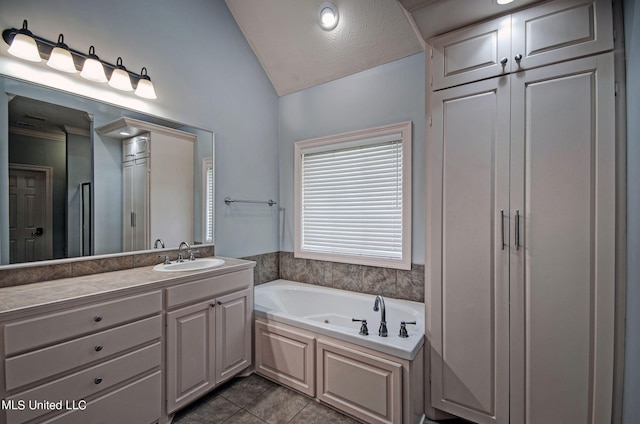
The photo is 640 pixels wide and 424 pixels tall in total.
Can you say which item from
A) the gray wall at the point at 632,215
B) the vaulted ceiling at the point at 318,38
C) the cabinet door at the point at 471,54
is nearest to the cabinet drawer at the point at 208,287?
the cabinet door at the point at 471,54

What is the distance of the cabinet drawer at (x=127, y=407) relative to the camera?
134 cm

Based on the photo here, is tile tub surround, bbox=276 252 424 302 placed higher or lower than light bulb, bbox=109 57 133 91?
lower

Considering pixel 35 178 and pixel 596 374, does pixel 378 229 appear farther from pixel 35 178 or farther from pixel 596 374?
pixel 35 178

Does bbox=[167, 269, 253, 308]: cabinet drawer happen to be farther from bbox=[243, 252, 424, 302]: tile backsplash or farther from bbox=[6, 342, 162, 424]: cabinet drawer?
bbox=[243, 252, 424, 302]: tile backsplash

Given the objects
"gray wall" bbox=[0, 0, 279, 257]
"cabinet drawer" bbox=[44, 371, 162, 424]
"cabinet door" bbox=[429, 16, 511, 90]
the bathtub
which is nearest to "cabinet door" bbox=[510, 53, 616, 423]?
"cabinet door" bbox=[429, 16, 511, 90]

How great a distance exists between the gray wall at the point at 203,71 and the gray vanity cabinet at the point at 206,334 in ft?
2.15

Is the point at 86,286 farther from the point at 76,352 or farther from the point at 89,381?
the point at 89,381

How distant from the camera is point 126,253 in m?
1.98

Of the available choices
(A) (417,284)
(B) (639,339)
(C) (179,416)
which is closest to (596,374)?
(B) (639,339)

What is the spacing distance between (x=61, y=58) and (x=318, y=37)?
6.26 feet

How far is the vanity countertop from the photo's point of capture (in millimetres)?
1254

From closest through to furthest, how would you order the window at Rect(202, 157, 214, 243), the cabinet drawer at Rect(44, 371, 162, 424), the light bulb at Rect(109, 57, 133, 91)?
1. the cabinet drawer at Rect(44, 371, 162, 424)
2. the light bulb at Rect(109, 57, 133, 91)
3. the window at Rect(202, 157, 214, 243)

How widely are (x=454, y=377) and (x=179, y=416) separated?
177 cm

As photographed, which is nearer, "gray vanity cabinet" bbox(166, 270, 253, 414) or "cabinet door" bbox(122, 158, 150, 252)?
"gray vanity cabinet" bbox(166, 270, 253, 414)
